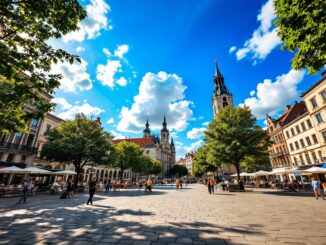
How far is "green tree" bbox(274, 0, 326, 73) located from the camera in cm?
641

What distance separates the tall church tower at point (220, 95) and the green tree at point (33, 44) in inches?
2737

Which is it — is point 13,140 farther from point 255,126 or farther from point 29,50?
point 255,126

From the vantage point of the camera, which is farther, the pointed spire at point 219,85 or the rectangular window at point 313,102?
the pointed spire at point 219,85

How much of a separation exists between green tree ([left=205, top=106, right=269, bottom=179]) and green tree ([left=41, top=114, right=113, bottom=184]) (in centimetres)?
1660

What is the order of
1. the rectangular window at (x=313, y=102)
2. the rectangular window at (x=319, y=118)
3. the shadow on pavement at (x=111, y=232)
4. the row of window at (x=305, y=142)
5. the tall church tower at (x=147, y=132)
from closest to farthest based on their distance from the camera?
the shadow on pavement at (x=111, y=232)
the rectangular window at (x=319, y=118)
the rectangular window at (x=313, y=102)
the row of window at (x=305, y=142)
the tall church tower at (x=147, y=132)

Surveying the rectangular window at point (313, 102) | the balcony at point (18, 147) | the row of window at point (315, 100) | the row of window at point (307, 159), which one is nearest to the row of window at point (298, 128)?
the rectangular window at point (313, 102)

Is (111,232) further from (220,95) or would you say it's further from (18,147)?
(220,95)

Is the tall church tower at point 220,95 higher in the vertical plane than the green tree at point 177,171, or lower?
higher

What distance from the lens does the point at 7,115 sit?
25.8ft

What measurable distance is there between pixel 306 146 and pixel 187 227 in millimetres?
34962

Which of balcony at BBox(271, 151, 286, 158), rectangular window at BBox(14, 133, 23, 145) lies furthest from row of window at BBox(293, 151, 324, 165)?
rectangular window at BBox(14, 133, 23, 145)

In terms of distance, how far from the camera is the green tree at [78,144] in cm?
2286

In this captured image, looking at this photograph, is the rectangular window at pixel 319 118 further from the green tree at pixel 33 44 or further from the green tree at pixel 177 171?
the green tree at pixel 177 171

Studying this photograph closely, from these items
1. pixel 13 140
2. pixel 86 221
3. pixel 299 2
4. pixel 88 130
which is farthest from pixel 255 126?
pixel 13 140
